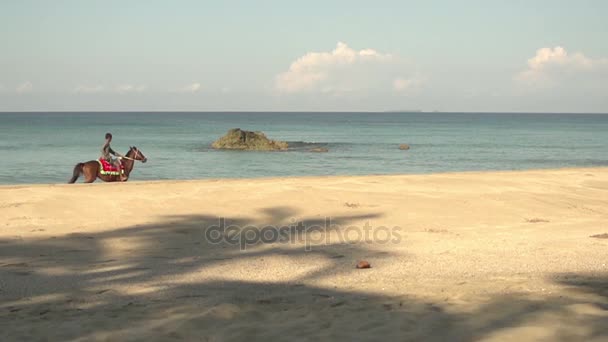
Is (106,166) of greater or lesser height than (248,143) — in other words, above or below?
above

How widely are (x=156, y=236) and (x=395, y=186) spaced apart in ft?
29.3

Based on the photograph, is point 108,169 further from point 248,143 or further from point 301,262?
point 248,143

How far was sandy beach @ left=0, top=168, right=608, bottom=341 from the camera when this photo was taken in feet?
21.5

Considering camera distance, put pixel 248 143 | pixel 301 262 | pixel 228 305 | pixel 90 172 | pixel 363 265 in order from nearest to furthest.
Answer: pixel 228 305 → pixel 363 265 → pixel 301 262 → pixel 90 172 → pixel 248 143

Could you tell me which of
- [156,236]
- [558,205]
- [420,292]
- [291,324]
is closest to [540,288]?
[420,292]

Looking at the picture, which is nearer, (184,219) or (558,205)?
(184,219)

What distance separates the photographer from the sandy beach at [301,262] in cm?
654

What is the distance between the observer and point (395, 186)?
19.7m

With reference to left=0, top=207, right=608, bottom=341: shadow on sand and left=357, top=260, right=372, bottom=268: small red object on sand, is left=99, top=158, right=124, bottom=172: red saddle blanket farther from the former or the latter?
left=357, top=260, right=372, bottom=268: small red object on sand

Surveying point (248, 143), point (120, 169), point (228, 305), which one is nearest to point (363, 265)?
point (228, 305)

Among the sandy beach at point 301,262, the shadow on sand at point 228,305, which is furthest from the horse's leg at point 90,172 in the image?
the shadow on sand at point 228,305

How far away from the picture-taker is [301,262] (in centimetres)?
1016

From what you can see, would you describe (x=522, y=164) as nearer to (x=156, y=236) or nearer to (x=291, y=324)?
(x=156, y=236)

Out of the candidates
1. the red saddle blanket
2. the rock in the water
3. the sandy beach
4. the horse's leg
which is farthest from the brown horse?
the rock in the water
